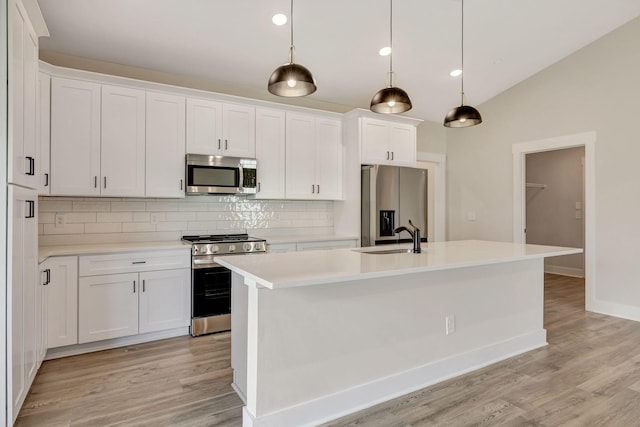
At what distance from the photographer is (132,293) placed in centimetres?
325

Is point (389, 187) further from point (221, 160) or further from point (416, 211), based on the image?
point (221, 160)

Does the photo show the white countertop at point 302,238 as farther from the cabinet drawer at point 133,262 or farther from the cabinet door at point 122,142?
the cabinet door at point 122,142

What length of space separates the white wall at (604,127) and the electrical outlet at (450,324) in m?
2.74

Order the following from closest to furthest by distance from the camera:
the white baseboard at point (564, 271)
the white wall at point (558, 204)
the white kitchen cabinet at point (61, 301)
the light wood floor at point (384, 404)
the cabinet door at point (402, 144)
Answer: the light wood floor at point (384, 404) → the white kitchen cabinet at point (61, 301) → the cabinet door at point (402, 144) → the white baseboard at point (564, 271) → the white wall at point (558, 204)

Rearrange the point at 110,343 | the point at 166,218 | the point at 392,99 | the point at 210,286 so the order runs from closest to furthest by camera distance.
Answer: the point at 392,99 → the point at 110,343 → the point at 210,286 → the point at 166,218

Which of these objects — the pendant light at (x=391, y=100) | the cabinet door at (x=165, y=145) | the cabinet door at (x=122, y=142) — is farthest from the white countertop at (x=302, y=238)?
the pendant light at (x=391, y=100)

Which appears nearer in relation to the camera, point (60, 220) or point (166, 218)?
point (60, 220)

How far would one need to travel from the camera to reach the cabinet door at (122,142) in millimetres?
3371

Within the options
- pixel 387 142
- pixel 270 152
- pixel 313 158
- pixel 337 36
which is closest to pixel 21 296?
pixel 270 152

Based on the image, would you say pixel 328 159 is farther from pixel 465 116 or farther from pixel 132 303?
pixel 132 303

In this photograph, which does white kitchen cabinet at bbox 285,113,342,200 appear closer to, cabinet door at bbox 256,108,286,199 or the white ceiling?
cabinet door at bbox 256,108,286,199

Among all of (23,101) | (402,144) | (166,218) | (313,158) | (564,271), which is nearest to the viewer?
(23,101)

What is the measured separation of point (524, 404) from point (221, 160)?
3214mm

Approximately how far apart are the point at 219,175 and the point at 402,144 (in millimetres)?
2402
